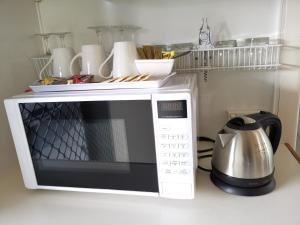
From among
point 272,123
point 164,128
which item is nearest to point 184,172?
point 164,128

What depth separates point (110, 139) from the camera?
0.70 metres

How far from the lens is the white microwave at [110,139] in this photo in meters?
0.62

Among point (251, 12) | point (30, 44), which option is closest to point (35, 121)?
point (30, 44)

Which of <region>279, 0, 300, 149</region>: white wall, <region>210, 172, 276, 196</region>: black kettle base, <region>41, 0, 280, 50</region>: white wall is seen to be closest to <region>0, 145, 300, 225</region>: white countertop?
<region>210, 172, 276, 196</region>: black kettle base

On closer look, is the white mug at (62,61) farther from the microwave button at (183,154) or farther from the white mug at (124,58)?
the microwave button at (183,154)

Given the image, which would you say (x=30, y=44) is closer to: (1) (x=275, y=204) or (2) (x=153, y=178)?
(2) (x=153, y=178)

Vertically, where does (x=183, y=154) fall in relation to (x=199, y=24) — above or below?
below

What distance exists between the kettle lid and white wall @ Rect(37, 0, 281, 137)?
0.99ft

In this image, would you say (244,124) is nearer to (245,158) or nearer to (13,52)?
(245,158)

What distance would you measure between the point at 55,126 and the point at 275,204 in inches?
25.5

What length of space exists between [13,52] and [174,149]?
0.75 m

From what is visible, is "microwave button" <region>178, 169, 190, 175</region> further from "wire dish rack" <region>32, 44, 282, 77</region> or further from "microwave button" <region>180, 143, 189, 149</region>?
"wire dish rack" <region>32, 44, 282, 77</region>

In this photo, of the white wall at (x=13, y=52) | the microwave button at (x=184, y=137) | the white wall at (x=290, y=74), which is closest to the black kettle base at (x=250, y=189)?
the microwave button at (x=184, y=137)

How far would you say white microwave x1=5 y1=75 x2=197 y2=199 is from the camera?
62 cm
